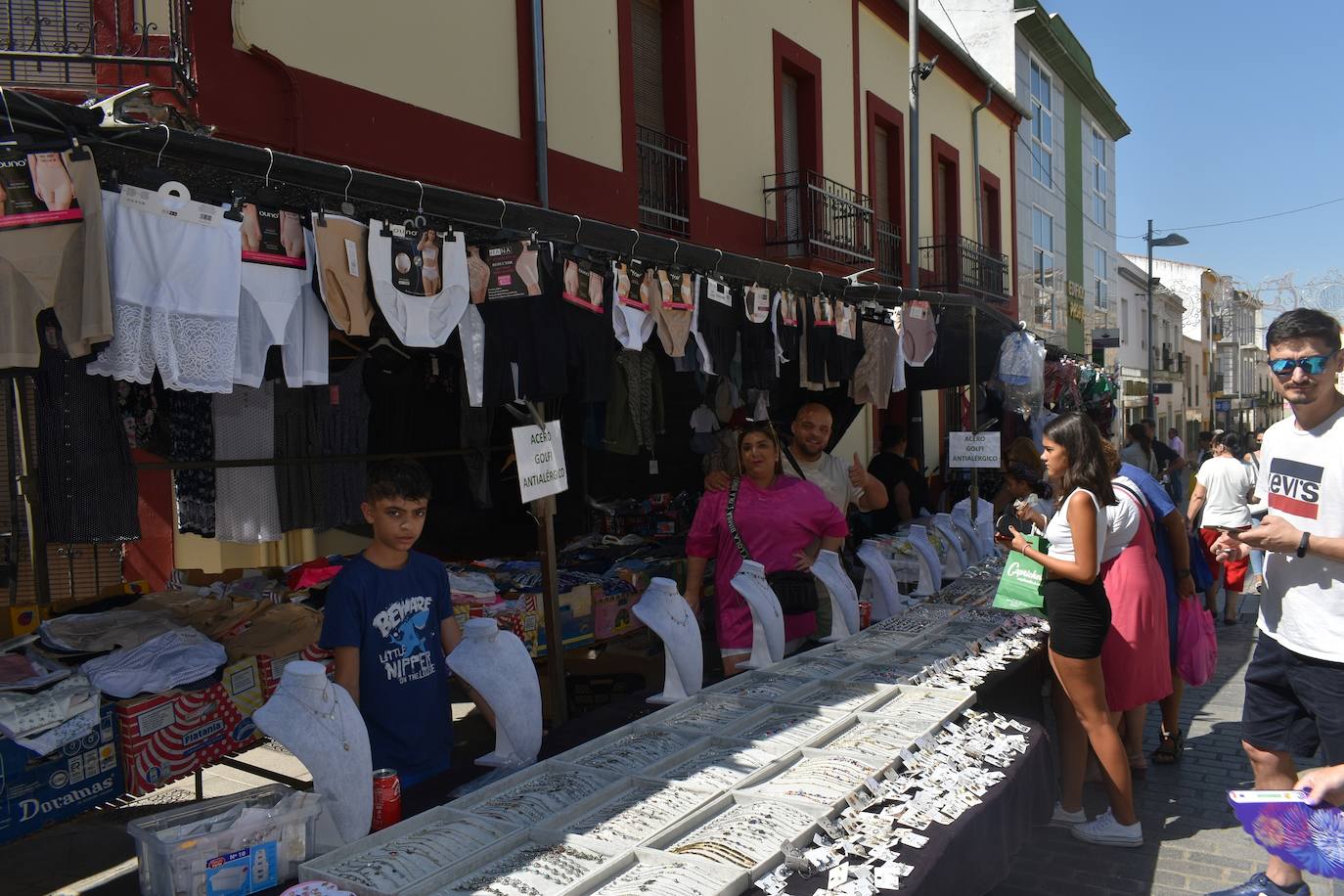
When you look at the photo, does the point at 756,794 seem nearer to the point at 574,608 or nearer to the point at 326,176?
the point at 326,176

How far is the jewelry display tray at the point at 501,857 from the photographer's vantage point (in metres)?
1.98

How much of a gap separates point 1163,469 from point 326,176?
34.9 ft

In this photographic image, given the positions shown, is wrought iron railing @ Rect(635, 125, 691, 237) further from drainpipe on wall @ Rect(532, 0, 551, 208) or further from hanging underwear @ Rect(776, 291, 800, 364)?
hanging underwear @ Rect(776, 291, 800, 364)

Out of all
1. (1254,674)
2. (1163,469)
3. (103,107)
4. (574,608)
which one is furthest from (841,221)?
(103,107)

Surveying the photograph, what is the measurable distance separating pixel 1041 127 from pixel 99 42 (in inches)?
807

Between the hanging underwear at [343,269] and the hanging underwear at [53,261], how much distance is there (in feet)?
2.35

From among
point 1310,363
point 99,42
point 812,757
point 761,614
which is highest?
point 99,42

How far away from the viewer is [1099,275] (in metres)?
26.6

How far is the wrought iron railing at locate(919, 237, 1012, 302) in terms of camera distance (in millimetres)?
15820

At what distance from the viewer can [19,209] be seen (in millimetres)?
2586

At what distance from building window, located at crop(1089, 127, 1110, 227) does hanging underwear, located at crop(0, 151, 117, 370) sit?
27415 millimetres

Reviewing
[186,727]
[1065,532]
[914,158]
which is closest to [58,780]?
[186,727]

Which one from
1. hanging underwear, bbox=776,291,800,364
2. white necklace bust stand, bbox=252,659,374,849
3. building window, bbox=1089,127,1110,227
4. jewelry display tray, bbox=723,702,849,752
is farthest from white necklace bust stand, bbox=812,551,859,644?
building window, bbox=1089,127,1110,227

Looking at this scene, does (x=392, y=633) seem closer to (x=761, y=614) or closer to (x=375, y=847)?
(x=375, y=847)
